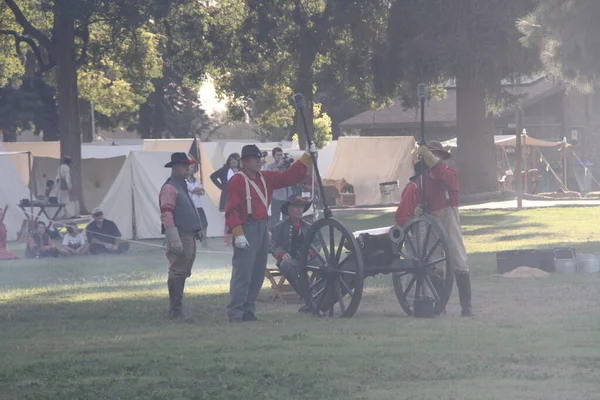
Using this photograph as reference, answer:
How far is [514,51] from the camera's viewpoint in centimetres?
3228

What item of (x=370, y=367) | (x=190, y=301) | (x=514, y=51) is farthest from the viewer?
(x=514, y=51)

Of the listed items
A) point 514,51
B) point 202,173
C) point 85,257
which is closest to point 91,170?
point 202,173

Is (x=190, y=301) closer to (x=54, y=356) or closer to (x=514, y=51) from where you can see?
(x=54, y=356)

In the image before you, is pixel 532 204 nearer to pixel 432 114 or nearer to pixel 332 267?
pixel 432 114

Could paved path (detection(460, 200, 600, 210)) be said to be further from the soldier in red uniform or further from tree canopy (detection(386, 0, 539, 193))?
the soldier in red uniform

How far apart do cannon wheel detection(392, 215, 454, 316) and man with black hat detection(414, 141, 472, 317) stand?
0.53ft

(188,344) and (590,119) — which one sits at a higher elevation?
(590,119)

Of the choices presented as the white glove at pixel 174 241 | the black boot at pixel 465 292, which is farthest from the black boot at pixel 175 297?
the black boot at pixel 465 292

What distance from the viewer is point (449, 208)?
40.7 feet

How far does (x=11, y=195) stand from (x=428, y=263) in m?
17.6

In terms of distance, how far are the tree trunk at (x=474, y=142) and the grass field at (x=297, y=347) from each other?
19882mm

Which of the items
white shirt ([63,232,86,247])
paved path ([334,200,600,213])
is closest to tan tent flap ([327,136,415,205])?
paved path ([334,200,600,213])

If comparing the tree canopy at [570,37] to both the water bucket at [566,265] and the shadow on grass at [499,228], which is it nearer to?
the shadow on grass at [499,228]

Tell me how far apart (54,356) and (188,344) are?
115 cm
